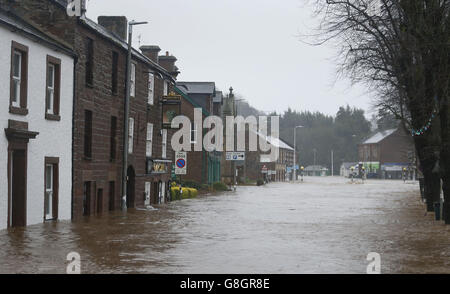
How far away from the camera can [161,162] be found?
125 feet

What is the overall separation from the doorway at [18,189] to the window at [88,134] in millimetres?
6014

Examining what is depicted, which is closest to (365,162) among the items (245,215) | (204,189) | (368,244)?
(204,189)

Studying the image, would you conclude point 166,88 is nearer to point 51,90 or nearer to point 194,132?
point 51,90

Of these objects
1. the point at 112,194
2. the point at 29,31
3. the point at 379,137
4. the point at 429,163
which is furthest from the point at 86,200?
the point at 379,137

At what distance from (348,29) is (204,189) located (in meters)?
34.5

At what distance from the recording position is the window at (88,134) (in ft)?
88.5

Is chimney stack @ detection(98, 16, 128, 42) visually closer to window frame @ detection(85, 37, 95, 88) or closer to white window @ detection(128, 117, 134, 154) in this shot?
white window @ detection(128, 117, 134, 154)

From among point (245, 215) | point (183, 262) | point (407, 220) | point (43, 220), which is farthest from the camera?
point (245, 215)

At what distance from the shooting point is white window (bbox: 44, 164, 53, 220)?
2317 cm

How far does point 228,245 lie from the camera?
1662 cm

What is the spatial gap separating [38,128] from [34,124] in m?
0.33

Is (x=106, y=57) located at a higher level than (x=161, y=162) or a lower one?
higher

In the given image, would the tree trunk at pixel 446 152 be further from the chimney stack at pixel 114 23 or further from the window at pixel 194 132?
the window at pixel 194 132
